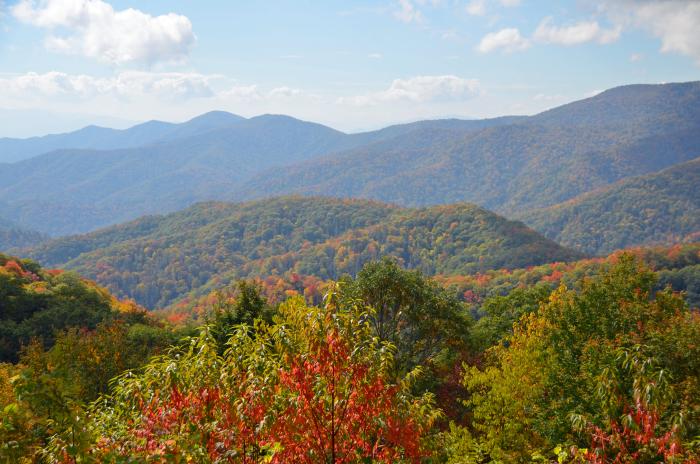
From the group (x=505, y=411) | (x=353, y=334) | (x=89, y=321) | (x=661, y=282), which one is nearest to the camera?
(x=353, y=334)

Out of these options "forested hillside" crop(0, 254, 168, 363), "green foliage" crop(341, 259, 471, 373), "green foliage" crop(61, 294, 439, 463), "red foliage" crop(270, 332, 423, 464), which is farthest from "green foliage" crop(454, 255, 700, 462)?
"forested hillside" crop(0, 254, 168, 363)

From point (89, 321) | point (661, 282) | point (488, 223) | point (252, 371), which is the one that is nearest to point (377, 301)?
point (252, 371)

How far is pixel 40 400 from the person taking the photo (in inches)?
205

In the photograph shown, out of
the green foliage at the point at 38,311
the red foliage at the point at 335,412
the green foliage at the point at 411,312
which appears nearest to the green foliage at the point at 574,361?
the green foliage at the point at 411,312

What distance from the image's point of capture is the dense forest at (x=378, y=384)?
7.33 m

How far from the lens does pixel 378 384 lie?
8.27m

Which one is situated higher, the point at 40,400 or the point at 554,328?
the point at 40,400

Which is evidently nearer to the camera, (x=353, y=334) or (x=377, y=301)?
(x=353, y=334)

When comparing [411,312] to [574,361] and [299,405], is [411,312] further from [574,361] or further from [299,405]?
[299,405]

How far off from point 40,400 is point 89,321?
164 ft

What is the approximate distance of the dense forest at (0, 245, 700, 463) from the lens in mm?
7332

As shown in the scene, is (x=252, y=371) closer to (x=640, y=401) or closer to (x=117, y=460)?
(x=117, y=460)

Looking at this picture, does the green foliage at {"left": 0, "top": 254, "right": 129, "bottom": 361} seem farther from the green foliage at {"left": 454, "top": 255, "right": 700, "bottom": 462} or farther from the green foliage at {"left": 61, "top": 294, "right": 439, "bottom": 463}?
the green foliage at {"left": 61, "top": 294, "right": 439, "bottom": 463}

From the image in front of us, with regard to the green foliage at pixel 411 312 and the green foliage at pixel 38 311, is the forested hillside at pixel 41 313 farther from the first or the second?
the green foliage at pixel 411 312
